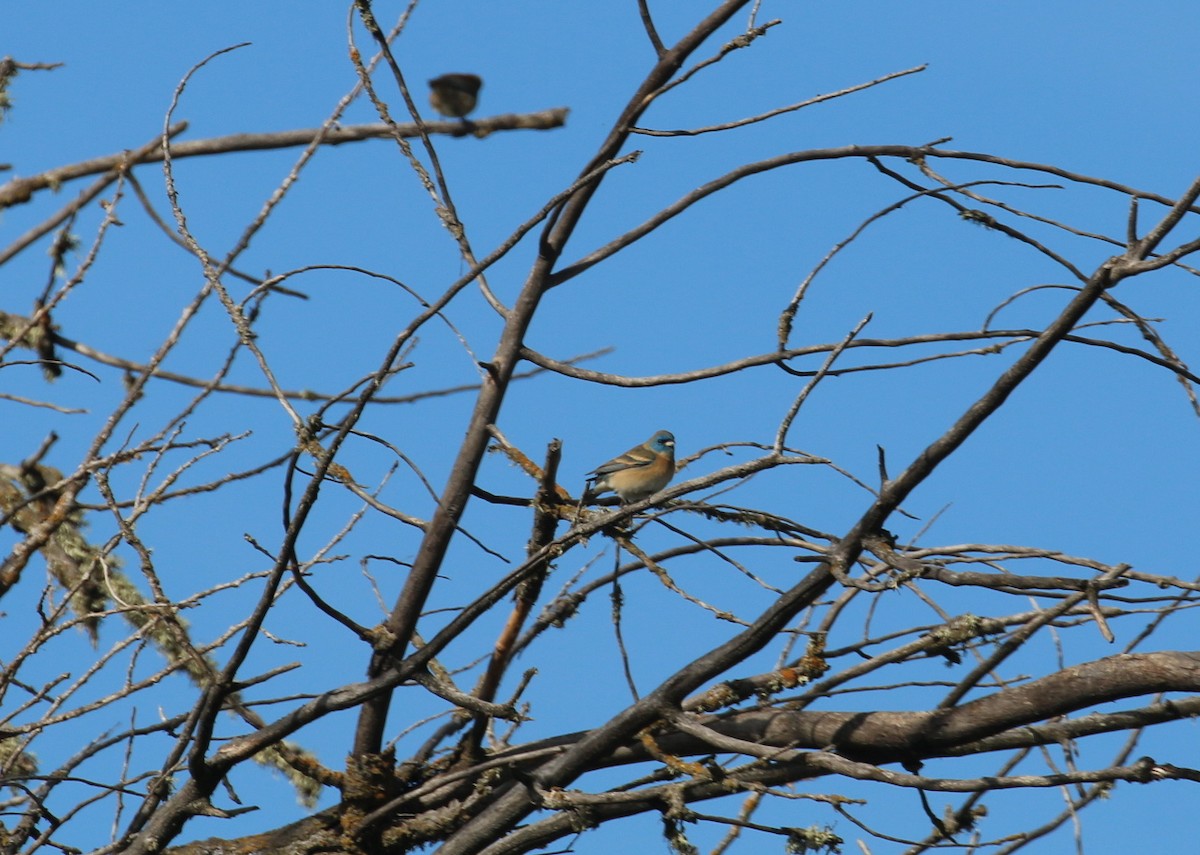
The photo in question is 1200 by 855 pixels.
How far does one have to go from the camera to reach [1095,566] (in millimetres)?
3525

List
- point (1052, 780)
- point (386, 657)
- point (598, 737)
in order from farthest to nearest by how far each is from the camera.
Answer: point (386, 657)
point (598, 737)
point (1052, 780)

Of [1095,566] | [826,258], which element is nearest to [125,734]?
[826,258]

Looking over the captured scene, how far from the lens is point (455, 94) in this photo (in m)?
5.61

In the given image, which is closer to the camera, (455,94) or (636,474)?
(455,94)

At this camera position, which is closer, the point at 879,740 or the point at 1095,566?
the point at 1095,566

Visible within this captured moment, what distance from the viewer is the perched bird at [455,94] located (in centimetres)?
559

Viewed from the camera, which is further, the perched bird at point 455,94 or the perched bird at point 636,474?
the perched bird at point 636,474

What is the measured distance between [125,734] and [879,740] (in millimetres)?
2395

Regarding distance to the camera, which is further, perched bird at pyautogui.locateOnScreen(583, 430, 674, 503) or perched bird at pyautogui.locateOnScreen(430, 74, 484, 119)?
perched bird at pyautogui.locateOnScreen(583, 430, 674, 503)

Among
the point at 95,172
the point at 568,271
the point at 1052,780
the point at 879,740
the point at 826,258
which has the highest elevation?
the point at 95,172

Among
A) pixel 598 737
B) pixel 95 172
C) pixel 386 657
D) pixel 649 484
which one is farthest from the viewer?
pixel 649 484

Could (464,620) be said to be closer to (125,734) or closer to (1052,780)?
(125,734)

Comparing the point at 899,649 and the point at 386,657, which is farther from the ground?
the point at 386,657

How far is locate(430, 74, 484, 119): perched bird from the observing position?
5.59m
